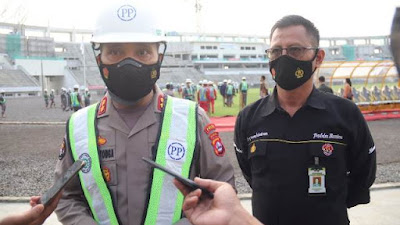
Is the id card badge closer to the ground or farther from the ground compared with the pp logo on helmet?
closer to the ground

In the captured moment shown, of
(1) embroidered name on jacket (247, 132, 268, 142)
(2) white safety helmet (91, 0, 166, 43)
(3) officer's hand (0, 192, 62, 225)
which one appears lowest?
(3) officer's hand (0, 192, 62, 225)

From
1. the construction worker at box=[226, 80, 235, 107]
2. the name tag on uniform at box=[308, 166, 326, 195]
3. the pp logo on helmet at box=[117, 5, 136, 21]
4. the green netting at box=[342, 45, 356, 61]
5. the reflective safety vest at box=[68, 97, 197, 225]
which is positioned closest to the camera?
the reflective safety vest at box=[68, 97, 197, 225]

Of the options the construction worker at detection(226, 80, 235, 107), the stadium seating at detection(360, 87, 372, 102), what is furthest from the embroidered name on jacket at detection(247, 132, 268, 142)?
the construction worker at detection(226, 80, 235, 107)

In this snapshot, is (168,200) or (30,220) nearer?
(30,220)

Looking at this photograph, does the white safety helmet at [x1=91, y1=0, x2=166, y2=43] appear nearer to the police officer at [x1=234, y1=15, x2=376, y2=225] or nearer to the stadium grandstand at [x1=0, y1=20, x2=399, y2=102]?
the police officer at [x1=234, y1=15, x2=376, y2=225]

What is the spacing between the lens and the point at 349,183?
100.0 inches

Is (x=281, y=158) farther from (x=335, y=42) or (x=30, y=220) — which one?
(x=335, y=42)

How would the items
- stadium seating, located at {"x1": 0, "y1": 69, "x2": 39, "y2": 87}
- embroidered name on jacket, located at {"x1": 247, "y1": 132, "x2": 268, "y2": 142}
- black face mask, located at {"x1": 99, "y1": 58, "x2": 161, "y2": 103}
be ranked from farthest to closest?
stadium seating, located at {"x1": 0, "y1": 69, "x2": 39, "y2": 87}, embroidered name on jacket, located at {"x1": 247, "y1": 132, "x2": 268, "y2": 142}, black face mask, located at {"x1": 99, "y1": 58, "x2": 161, "y2": 103}

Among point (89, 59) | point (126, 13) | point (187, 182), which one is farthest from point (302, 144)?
point (89, 59)

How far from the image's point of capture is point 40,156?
9.37m

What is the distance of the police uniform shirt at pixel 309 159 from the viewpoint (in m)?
2.32

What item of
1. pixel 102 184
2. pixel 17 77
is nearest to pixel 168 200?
pixel 102 184

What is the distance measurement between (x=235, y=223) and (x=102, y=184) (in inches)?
30.3

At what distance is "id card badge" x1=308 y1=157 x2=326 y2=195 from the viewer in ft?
7.57
